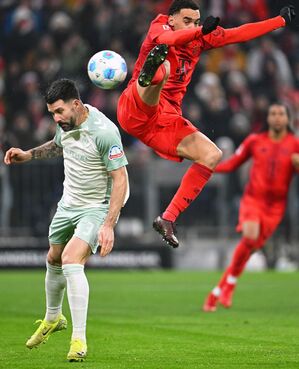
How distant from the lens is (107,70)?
9695 mm

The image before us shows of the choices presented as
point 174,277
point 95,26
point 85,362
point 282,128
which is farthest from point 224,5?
point 85,362

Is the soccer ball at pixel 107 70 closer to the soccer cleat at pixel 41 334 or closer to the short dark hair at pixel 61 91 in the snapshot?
the short dark hair at pixel 61 91

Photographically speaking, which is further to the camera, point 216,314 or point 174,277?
point 174,277

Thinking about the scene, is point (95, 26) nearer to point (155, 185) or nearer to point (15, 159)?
point (155, 185)

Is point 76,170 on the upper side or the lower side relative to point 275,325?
upper

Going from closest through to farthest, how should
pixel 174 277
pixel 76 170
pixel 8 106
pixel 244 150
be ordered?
pixel 76 170 < pixel 244 150 < pixel 174 277 < pixel 8 106

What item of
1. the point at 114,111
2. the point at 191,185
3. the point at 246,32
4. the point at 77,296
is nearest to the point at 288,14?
the point at 246,32

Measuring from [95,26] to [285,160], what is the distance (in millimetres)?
9213

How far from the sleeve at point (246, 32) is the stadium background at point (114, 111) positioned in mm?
8877

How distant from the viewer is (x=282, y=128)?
14.6m

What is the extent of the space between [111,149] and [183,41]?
3.63ft

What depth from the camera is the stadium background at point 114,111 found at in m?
19.3

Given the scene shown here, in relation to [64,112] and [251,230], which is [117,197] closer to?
[64,112]

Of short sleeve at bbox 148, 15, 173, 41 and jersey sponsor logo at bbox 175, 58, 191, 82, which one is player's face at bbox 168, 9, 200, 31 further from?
jersey sponsor logo at bbox 175, 58, 191, 82
